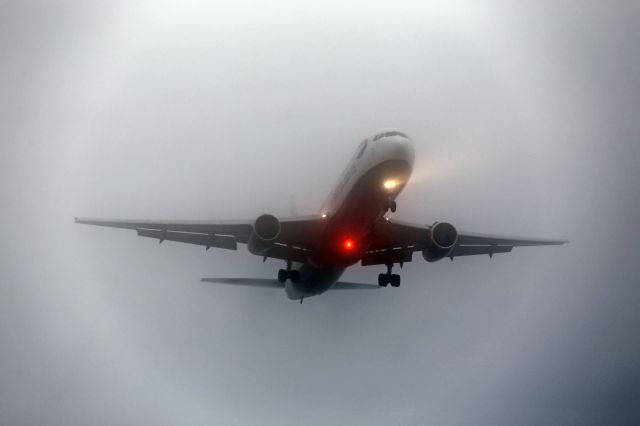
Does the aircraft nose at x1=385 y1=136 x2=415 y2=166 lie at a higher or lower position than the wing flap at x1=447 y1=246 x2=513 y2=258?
higher

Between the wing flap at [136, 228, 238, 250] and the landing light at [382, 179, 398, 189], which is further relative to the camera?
the wing flap at [136, 228, 238, 250]

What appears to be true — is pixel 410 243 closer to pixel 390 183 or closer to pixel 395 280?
pixel 395 280

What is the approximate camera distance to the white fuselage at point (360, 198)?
1091 inches

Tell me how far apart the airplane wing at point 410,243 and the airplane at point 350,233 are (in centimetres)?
5

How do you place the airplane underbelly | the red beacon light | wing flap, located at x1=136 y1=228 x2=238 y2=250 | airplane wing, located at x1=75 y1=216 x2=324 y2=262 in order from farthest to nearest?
wing flap, located at x1=136 y1=228 x2=238 y2=250, the airplane underbelly, airplane wing, located at x1=75 y1=216 x2=324 y2=262, the red beacon light

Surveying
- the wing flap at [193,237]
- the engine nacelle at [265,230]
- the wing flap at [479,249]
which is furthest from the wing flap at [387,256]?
the wing flap at [193,237]

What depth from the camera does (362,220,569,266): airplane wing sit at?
112ft

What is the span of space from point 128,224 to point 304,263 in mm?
9614

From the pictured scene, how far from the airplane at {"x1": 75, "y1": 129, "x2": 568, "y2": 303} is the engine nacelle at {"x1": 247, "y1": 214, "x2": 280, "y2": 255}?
0.16ft

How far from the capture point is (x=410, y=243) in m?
35.0

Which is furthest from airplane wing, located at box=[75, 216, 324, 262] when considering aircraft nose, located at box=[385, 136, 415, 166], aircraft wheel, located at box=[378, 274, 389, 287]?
aircraft nose, located at box=[385, 136, 415, 166]

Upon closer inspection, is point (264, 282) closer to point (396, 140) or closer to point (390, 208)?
point (390, 208)

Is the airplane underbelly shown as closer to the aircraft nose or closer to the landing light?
the landing light

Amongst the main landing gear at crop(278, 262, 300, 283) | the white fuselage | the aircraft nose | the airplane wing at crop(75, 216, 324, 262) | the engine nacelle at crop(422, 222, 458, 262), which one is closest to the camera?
the aircraft nose
